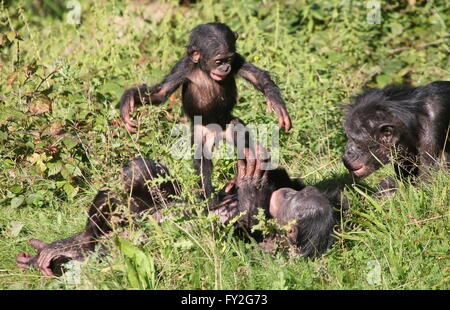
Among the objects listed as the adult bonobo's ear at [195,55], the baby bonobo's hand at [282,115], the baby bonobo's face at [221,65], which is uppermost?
the adult bonobo's ear at [195,55]

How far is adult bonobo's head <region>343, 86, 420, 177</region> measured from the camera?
199 inches

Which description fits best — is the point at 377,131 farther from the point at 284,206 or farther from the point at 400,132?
the point at 284,206

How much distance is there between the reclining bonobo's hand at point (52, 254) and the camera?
14.1ft

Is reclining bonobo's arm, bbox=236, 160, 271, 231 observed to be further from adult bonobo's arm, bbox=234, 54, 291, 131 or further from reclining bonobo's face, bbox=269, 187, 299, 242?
adult bonobo's arm, bbox=234, 54, 291, 131

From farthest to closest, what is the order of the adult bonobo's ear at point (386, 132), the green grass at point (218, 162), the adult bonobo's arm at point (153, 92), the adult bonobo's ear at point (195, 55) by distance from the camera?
the adult bonobo's ear at point (195, 55) → the adult bonobo's ear at point (386, 132) → the adult bonobo's arm at point (153, 92) → the green grass at point (218, 162)

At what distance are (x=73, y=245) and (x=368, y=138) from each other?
240cm

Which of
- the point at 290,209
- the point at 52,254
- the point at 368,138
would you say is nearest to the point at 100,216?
the point at 52,254

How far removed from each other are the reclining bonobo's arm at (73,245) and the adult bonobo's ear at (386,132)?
2.13 m

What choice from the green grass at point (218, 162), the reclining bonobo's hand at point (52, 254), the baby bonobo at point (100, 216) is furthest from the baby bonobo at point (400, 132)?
the reclining bonobo's hand at point (52, 254)

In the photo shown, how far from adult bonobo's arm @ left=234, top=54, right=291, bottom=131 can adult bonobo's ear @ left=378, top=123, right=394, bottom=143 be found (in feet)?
2.67

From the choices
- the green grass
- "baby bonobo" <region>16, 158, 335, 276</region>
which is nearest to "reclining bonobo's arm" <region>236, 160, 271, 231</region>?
"baby bonobo" <region>16, 158, 335, 276</region>

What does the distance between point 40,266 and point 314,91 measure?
382 cm

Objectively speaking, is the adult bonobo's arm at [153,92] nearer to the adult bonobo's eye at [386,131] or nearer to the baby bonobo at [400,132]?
the baby bonobo at [400,132]
